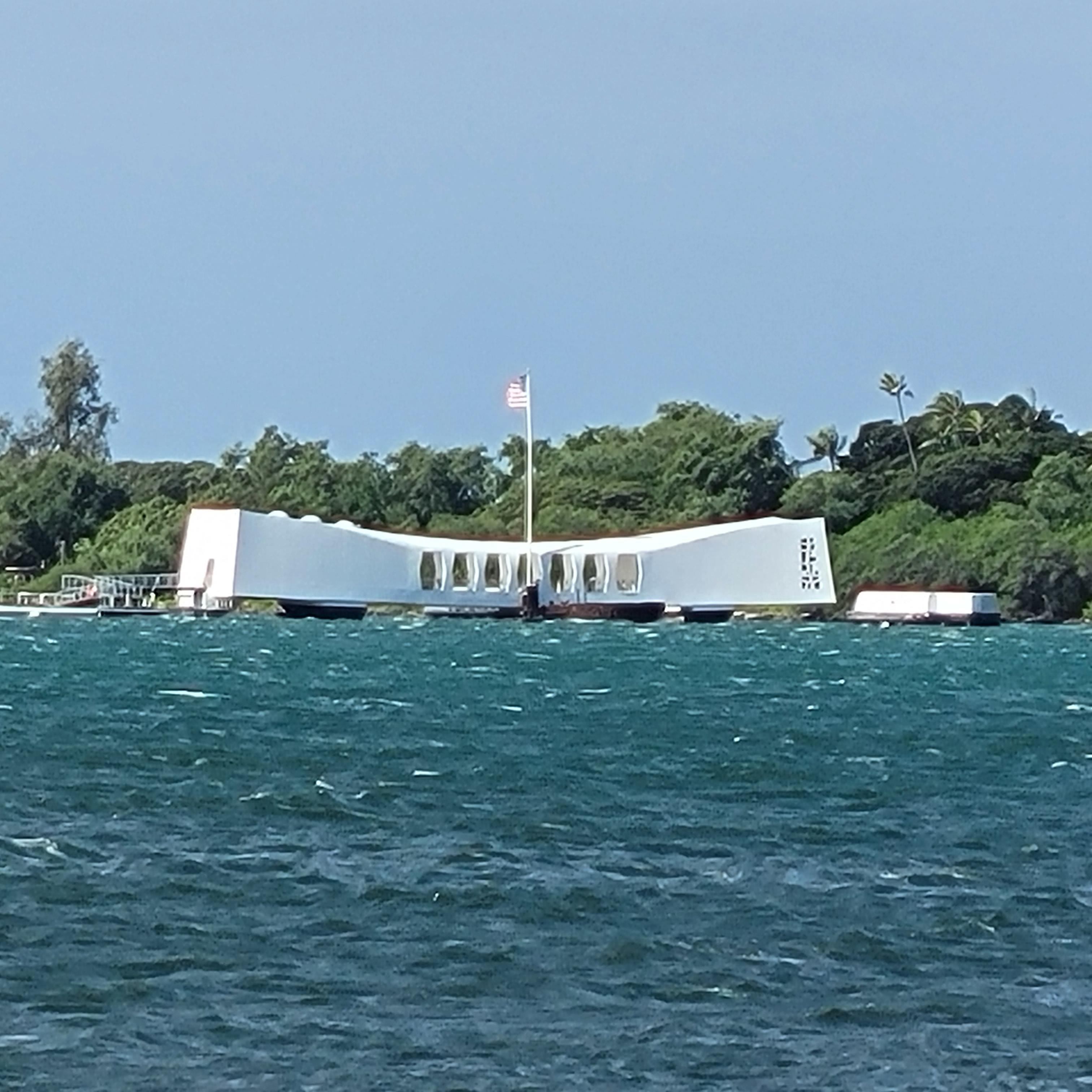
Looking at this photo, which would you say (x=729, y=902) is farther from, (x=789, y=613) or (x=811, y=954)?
(x=789, y=613)

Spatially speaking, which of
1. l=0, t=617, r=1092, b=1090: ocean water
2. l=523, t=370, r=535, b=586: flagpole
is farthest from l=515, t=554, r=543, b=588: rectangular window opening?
l=0, t=617, r=1092, b=1090: ocean water

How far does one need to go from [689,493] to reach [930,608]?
22.9m

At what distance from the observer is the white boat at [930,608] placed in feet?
327

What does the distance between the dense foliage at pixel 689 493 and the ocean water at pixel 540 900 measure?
235ft

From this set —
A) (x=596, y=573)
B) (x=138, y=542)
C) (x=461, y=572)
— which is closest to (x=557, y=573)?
(x=596, y=573)

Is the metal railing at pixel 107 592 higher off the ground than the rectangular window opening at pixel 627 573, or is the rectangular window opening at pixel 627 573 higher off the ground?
the rectangular window opening at pixel 627 573

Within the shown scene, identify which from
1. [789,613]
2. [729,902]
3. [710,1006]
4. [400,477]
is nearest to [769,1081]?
[710,1006]

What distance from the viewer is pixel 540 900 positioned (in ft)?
62.0

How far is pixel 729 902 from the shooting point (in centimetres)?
1891

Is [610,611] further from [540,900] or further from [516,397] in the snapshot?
[540,900]

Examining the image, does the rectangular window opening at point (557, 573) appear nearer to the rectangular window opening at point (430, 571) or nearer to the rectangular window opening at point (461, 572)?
the rectangular window opening at point (461, 572)

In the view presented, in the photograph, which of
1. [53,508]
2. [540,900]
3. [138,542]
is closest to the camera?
[540,900]

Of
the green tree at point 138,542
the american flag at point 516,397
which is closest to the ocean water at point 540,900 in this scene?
the american flag at point 516,397

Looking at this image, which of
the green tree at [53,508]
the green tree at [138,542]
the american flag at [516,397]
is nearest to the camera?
the american flag at [516,397]
